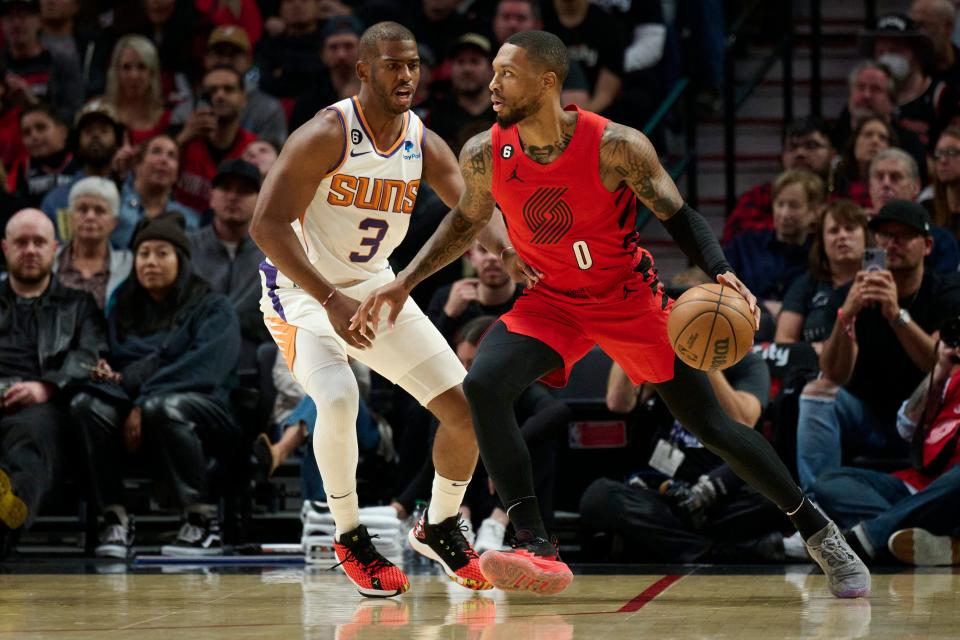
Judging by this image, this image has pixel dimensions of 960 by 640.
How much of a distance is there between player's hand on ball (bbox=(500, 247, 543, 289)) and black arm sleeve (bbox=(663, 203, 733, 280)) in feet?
1.68

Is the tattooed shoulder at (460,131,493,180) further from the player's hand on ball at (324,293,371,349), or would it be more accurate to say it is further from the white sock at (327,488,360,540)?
the white sock at (327,488,360,540)

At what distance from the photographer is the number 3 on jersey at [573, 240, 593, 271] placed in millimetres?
4875

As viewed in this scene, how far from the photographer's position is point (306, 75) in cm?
1041

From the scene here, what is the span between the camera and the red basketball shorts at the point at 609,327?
192 inches

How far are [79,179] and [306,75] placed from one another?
2.10m

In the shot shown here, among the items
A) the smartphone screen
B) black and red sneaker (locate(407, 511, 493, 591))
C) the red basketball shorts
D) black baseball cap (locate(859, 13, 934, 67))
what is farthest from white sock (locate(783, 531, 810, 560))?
black baseball cap (locate(859, 13, 934, 67))

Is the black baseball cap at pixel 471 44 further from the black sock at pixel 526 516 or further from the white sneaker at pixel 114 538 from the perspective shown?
the black sock at pixel 526 516

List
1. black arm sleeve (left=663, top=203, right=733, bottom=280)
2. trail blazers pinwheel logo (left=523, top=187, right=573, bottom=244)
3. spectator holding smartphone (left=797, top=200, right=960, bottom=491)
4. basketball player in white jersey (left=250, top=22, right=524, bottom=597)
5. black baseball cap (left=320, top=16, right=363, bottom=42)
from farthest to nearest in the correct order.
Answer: black baseball cap (left=320, top=16, right=363, bottom=42) → spectator holding smartphone (left=797, top=200, right=960, bottom=491) → basketball player in white jersey (left=250, top=22, right=524, bottom=597) → trail blazers pinwheel logo (left=523, top=187, right=573, bottom=244) → black arm sleeve (left=663, top=203, right=733, bottom=280)

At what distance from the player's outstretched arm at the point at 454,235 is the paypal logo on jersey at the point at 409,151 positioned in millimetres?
351

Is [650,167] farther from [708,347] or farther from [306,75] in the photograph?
[306,75]

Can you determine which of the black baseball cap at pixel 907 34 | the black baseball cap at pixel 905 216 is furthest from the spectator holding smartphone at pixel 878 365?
the black baseball cap at pixel 907 34

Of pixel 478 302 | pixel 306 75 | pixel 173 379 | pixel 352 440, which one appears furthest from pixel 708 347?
pixel 306 75

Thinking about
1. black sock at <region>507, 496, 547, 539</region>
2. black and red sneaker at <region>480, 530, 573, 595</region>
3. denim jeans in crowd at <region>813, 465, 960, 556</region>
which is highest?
black sock at <region>507, 496, 547, 539</region>

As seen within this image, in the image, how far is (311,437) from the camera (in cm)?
700
